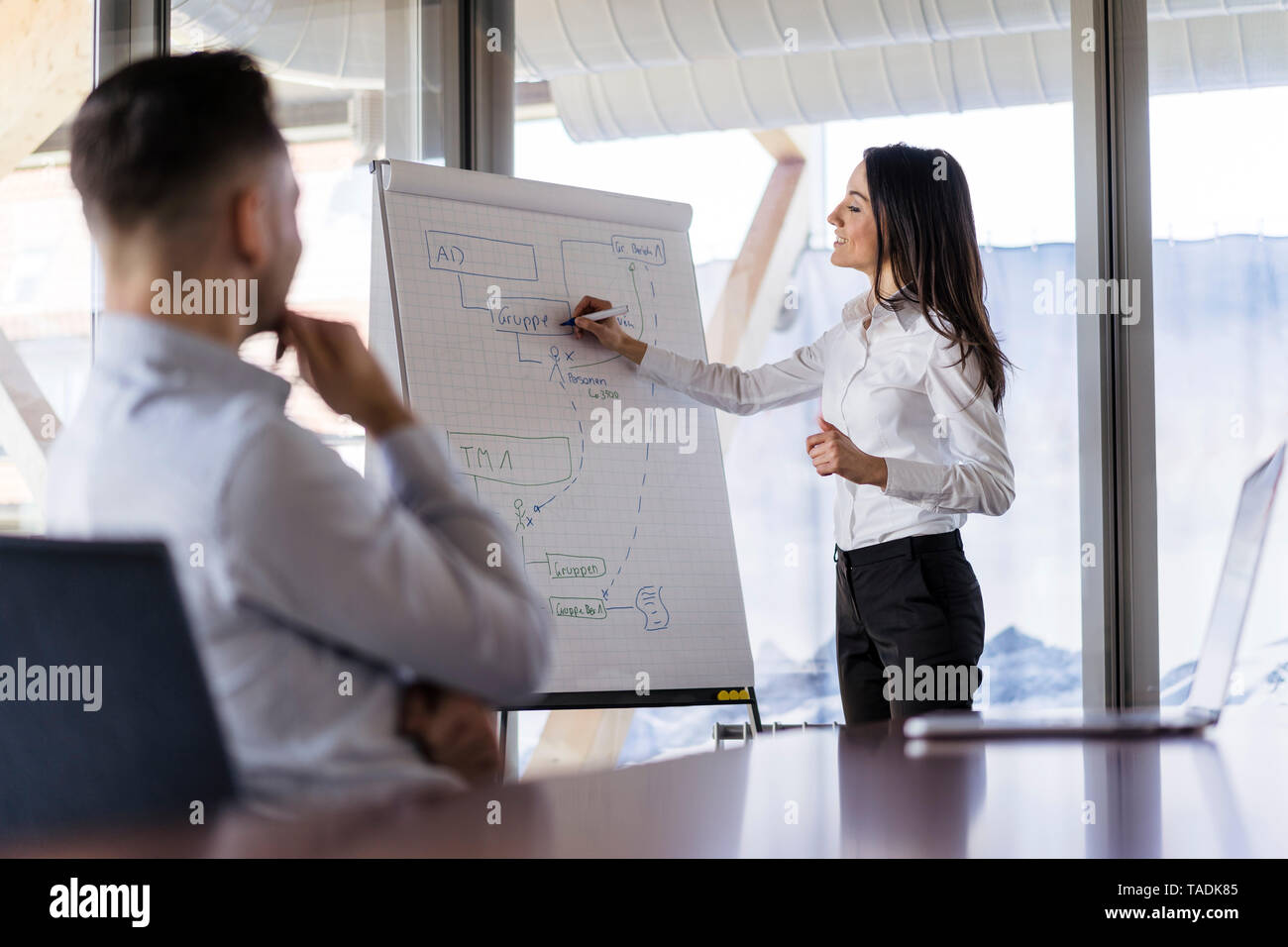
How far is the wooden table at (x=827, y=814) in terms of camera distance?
613mm

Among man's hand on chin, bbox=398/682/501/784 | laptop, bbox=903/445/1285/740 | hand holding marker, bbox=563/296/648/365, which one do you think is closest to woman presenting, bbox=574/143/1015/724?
hand holding marker, bbox=563/296/648/365

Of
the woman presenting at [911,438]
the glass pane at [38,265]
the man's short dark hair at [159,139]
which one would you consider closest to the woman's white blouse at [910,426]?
the woman presenting at [911,438]

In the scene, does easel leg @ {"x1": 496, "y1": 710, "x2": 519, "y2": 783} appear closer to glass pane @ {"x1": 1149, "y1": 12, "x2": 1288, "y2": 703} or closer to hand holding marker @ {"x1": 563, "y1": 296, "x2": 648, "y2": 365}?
hand holding marker @ {"x1": 563, "y1": 296, "x2": 648, "y2": 365}

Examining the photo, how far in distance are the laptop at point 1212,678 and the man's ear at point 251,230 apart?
84 cm

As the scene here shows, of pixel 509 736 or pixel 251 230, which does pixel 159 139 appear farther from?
pixel 509 736

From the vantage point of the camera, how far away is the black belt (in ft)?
7.14

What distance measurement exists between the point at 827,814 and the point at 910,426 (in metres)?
1.59

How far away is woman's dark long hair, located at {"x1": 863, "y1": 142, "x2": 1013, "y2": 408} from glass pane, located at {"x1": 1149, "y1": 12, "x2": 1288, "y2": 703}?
1.04 metres

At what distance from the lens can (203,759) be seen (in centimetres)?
66

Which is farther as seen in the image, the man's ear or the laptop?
the laptop

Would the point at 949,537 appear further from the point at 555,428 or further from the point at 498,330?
the point at 498,330

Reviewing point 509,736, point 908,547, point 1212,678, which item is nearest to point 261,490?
point 1212,678

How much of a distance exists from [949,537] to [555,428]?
862mm

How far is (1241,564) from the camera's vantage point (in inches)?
45.4
